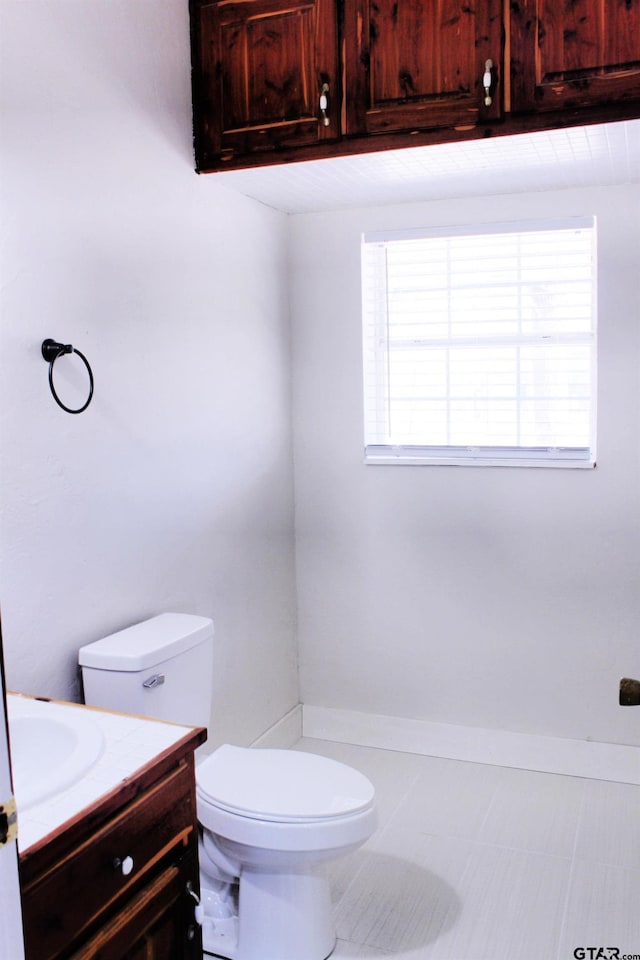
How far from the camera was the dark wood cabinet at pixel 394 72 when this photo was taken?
2203 millimetres

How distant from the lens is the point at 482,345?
3135 millimetres

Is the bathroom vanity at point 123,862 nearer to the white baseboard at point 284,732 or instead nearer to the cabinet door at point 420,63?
the white baseboard at point 284,732

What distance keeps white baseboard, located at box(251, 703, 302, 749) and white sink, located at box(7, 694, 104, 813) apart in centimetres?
150

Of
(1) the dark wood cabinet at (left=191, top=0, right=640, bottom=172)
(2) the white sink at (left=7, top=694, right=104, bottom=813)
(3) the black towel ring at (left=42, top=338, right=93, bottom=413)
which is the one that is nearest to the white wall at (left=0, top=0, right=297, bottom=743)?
(3) the black towel ring at (left=42, top=338, right=93, bottom=413)

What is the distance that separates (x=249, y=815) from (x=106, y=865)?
66 centimetres

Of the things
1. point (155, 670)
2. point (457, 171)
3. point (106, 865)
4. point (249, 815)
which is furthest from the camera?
point (457, 171)

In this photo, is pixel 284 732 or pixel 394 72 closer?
pixel 394 72

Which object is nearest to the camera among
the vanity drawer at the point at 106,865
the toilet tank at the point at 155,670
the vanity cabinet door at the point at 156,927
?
the vanity drawer at the point at 106,865

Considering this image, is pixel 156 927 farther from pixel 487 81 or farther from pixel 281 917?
pixel 487 81

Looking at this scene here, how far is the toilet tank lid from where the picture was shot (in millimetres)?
2043

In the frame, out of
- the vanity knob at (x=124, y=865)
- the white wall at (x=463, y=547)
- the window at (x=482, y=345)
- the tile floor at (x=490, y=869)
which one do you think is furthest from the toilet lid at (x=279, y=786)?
the window at (x=482, y=345)

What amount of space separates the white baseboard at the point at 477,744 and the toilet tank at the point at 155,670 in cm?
123

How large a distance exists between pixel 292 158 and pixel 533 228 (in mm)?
946

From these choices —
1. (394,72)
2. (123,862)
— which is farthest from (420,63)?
(123,862)
